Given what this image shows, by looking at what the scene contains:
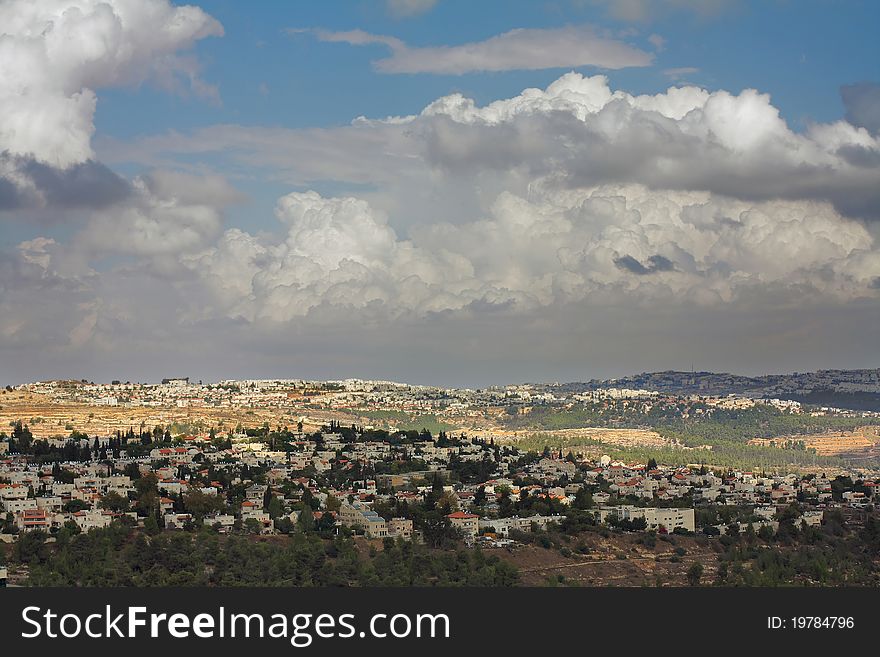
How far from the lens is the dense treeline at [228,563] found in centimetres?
5519

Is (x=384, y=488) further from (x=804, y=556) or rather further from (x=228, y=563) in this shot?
(x=228, y=563)

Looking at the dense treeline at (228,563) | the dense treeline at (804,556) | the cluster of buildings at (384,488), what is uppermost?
the cluster of buildings at (384,488)

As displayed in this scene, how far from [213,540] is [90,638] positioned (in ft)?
94.7

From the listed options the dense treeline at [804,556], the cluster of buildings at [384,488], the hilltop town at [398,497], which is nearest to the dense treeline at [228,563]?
the hilltop town at [398,497]

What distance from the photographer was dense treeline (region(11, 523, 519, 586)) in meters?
55.2

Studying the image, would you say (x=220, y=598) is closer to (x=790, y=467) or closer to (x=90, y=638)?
(x=90, y=638)

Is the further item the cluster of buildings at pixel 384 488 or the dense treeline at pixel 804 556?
the cluster of buildings at pixel 384 488

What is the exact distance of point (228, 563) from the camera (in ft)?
192

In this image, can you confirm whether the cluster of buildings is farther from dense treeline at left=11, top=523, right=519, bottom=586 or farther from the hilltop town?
dense treeline at left=11, top=523, right=519, bottom=586

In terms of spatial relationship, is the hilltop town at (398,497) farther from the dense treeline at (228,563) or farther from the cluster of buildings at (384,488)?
the dense treeline at (228,563)

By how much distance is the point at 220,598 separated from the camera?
1587 inches

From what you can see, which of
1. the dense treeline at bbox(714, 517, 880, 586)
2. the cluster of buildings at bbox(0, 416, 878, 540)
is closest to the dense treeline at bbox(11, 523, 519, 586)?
the cluster of buildings at bbox(0, 416, 878, 540)

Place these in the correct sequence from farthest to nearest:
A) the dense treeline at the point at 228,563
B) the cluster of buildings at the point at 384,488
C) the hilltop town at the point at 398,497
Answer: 1. the cluster of buildings at the point at 384,488
2. the hilltop town at the point at 398,497
3. the dense treeline at the point at 228,563

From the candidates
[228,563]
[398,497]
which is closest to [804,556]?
[398,497]
